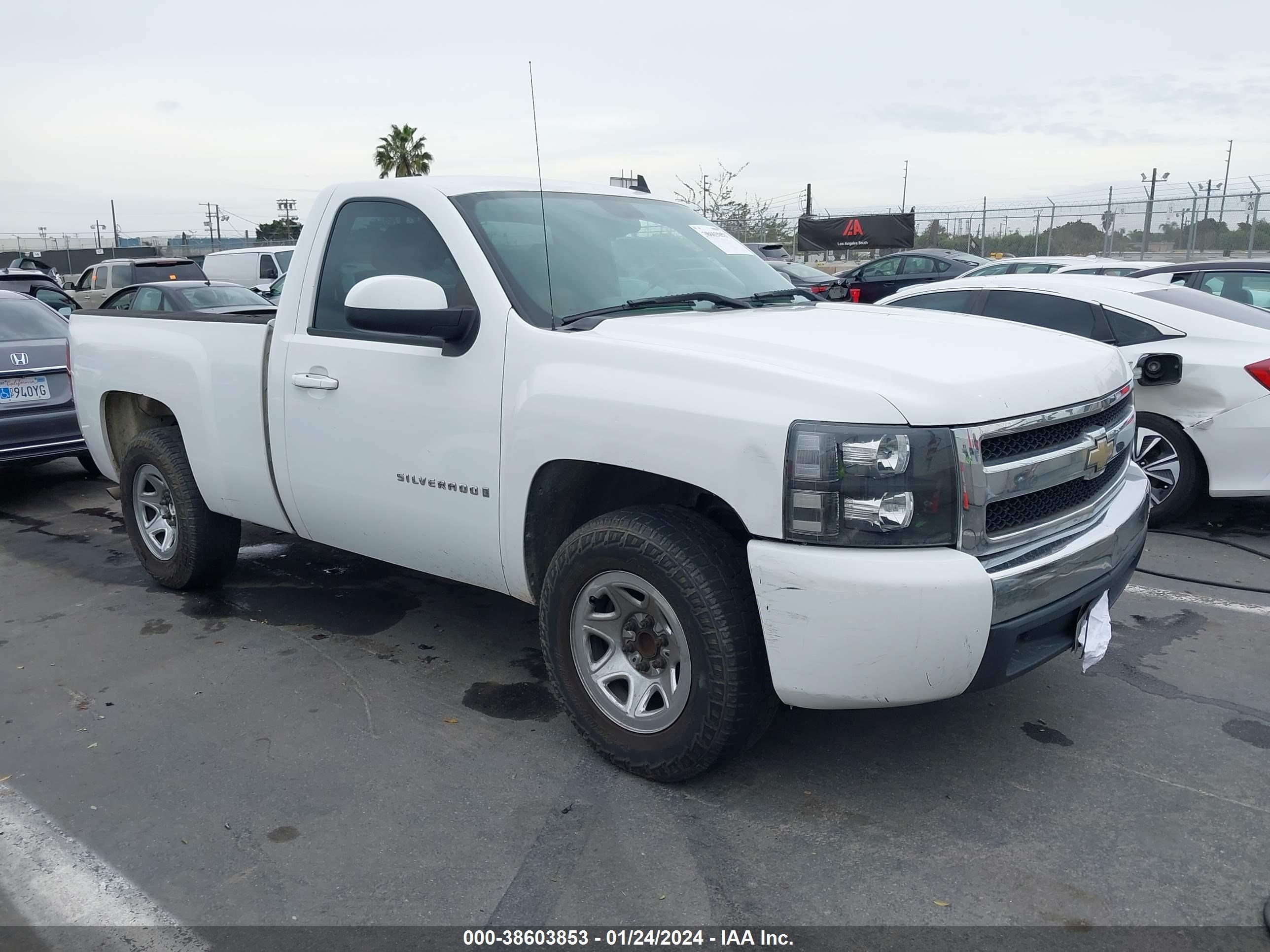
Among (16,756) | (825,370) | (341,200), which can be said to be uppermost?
(341,200)

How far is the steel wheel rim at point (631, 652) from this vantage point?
3.22 m

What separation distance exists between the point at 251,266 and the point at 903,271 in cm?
1290

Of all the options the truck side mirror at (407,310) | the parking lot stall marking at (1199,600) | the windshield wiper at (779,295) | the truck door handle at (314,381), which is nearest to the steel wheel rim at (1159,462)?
the parking lot stall marking at (1199,600)

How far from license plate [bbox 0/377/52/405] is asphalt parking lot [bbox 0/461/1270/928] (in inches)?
122

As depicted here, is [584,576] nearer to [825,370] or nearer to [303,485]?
[825,370]

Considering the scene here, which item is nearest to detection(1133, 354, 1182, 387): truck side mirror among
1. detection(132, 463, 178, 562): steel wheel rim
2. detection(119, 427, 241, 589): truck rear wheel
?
detection(119, 427, 241, 589): truck rear wheel

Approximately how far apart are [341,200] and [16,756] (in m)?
2.46

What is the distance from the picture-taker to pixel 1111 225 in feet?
90.3

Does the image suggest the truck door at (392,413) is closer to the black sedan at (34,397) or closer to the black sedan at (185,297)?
the black sedan at (34,397)

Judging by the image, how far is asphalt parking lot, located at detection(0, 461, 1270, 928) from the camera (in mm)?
2795

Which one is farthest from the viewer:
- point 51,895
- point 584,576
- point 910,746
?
point 910,746

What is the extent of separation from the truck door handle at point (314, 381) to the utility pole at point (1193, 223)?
84.2ft

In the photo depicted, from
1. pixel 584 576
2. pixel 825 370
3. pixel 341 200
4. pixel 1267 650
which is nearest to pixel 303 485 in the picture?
pixel 341 200

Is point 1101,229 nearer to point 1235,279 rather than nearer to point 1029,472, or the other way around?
point 1235,279
